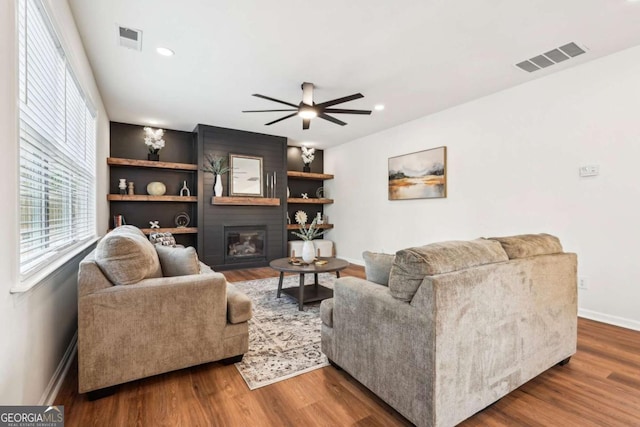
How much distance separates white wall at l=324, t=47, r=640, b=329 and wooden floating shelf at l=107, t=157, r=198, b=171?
11.8 feet

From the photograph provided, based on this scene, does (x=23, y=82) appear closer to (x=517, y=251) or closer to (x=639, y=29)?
(x=517, y=251)

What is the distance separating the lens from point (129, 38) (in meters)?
2.59

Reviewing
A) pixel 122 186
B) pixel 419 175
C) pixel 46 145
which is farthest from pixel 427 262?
pixel 122 186

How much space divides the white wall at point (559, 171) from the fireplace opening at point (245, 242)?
2.84 metres

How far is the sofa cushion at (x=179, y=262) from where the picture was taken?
2.14m

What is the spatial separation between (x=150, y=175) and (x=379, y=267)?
5.04 meters

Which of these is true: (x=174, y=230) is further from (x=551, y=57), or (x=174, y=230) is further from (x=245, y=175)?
(x=551, y=57)

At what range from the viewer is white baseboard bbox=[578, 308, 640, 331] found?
2.75 metres

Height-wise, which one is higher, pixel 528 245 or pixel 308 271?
pixel 528 245

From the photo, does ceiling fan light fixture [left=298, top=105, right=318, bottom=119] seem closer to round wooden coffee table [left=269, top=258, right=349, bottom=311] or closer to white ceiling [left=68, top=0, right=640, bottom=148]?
white ceiling [left=68, top=0, right=640, bottom=148]

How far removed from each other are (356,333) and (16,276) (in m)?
1.66

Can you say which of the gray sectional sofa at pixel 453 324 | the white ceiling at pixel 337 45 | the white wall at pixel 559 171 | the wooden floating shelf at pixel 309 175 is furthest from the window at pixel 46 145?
the wooden floating shelf at pixel 309 175

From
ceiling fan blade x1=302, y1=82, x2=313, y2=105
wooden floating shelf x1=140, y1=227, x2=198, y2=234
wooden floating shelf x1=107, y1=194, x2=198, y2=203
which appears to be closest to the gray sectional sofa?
ceiling fan blade x1=302, y1=82, x2=313, y2=105

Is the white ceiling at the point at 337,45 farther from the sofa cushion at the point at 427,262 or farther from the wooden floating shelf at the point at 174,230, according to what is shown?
the wooden floating shelf at the point at 174,230
